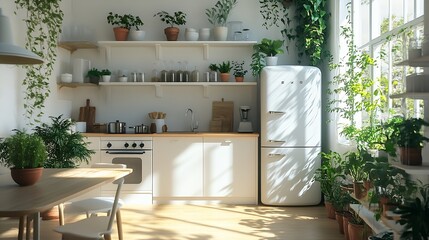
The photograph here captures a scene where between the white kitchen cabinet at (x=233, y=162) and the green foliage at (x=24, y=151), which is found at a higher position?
the green foliage at (x=24, y=151)

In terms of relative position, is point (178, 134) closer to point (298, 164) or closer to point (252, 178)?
point (252, 178)

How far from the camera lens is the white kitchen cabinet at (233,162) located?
5754 millimetres

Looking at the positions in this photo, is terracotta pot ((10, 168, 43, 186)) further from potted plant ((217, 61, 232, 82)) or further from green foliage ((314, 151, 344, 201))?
potted plant ((217, 61, 232, 82))

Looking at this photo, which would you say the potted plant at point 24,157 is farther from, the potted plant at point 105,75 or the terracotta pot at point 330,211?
the potted plant at point 105,75

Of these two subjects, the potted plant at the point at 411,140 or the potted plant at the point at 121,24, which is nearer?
the potted plant at the point at 411,140

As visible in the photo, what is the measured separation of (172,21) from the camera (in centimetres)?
623

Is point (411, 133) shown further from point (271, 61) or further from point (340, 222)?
point (271, 61)

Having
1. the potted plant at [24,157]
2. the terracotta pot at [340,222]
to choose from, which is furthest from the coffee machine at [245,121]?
the potted plant at [24,157]

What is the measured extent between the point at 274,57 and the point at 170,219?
2.46 m

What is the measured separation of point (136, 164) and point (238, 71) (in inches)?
71.8

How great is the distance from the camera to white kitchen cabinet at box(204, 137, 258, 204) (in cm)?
575

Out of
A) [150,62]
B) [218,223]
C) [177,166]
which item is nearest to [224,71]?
[150,62]

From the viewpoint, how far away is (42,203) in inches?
85.1

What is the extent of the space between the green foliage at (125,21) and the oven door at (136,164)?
174 cm
